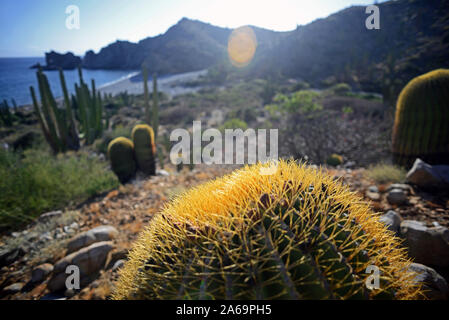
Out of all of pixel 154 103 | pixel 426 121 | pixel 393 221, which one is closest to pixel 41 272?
pixel 393 221

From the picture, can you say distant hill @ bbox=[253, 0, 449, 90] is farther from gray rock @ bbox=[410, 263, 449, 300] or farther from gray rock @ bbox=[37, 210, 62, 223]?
gray rock @ bbox=[37, 210, 62, 223]

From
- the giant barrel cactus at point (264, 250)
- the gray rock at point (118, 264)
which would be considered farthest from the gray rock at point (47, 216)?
the giant barrel cactus at point (264, 250)

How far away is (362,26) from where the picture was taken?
133ft

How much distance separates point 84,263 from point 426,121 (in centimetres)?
673

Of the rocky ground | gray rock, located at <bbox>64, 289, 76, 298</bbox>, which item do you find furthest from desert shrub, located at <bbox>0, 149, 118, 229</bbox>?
gray rock, located at <bbox>64, 289, 76, 298</bbox>

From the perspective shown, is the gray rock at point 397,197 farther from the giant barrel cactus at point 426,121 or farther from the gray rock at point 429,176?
the giant barrel cactus at point 426,121

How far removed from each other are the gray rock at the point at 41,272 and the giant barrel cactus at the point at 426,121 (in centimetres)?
692

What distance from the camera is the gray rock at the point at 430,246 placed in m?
2.22

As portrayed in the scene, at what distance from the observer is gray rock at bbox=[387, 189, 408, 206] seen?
3.17m

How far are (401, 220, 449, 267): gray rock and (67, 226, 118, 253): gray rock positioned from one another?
13.1 feet

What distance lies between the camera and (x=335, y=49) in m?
41.8
